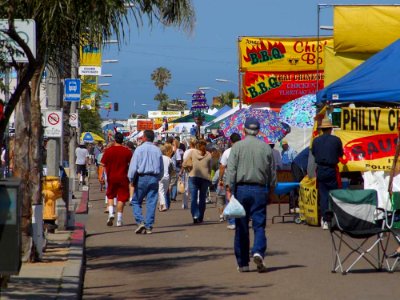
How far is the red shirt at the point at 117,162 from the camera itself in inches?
810

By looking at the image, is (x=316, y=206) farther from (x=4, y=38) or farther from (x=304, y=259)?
(x=4, y=38)

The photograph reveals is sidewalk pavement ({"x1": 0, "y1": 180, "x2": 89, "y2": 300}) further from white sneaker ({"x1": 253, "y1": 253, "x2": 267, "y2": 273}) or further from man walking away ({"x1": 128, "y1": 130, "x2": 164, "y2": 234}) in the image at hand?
man walking away ({"x1": 128, "y1": 130, "x2": 164, "y2": 234})

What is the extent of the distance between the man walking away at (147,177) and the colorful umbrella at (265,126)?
8.07 m

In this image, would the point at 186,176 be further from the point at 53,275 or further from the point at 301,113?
the point at 53,275

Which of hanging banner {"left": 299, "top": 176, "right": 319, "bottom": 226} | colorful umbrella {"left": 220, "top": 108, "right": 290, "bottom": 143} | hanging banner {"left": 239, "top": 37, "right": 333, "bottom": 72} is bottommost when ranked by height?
hanging banner {"left": 299, "top": 176, "right": 319, "bottom": 226}

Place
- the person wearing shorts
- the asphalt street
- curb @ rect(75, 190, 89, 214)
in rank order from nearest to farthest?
the asphalt street < the person wearing shorts < curb @ rect(75, 190, 89, 214)

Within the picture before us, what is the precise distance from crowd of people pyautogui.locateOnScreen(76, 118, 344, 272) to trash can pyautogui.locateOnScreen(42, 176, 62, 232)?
1624 mm

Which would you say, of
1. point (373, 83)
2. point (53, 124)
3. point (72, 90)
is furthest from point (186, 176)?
point (373, 83)

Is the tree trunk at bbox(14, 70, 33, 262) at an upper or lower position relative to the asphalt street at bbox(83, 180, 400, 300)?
upper

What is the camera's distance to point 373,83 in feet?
58.4

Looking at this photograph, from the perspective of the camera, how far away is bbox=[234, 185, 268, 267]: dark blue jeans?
1280 cm

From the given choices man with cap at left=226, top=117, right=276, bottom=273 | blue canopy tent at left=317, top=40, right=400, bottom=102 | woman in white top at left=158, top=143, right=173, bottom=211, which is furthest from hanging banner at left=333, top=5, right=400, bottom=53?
man with cap at left=226, top=117, right=276, bottom=273

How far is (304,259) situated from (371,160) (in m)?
4.91

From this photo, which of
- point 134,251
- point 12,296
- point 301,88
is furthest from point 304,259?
point 301,88
